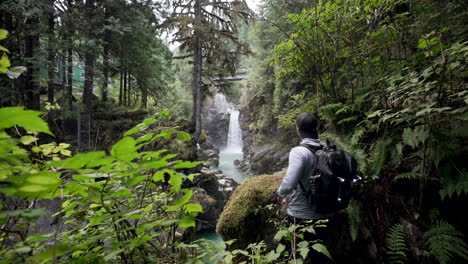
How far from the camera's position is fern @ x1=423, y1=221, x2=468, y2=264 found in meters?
1.81

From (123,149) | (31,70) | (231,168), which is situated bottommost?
(231,168)

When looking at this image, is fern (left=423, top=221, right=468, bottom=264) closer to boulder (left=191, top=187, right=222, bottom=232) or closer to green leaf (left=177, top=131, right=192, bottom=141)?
→ green leaf (left=177, top=131, right=192, bottom=141)

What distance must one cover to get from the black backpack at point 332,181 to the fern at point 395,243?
0.57 meters

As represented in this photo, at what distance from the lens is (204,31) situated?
10930 millimetres

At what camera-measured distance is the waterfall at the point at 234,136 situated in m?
26.1

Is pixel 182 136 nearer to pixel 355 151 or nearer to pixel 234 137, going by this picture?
pixel 355 151

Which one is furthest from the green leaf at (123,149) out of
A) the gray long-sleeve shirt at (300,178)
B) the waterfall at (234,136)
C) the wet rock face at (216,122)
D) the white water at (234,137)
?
the wet rock face at (216,122)

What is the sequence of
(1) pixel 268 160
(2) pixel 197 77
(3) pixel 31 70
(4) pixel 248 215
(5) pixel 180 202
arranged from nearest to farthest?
(5) pixel 180 202 < (4) pixel 248 215 < (3) pixel 31 70 < (2) pixel 197 77 < (1) pixel 268 160

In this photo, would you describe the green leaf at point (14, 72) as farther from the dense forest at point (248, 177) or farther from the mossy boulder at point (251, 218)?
the mossy boulder at point (251, 218)

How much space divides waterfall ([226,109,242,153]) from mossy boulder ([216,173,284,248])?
2228 cm

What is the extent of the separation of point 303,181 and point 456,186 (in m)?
1.30

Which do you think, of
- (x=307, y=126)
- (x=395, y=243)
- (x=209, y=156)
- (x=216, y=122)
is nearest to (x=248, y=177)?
(x=307, y=126)

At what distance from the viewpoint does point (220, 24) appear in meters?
12.6

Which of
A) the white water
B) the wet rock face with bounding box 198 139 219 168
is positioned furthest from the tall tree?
the white water
